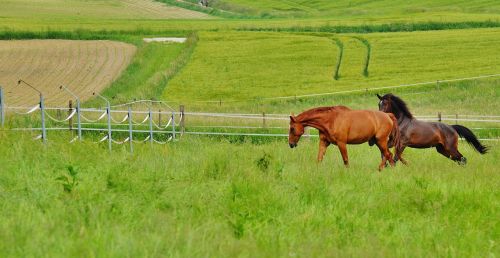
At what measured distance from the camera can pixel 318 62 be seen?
5678 cm

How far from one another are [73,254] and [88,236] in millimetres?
528

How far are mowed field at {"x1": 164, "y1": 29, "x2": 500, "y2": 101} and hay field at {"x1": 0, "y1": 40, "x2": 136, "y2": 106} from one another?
4732 millimetres

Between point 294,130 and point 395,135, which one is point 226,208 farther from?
point 395,135

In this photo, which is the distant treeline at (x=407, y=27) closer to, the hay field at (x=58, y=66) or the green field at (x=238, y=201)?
the hay field at (x=58, y=66)

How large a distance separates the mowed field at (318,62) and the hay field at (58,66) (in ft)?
15.5

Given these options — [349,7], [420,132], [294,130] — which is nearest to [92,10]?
[349,7]

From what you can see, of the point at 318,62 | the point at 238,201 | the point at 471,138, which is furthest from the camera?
the point at 318,62

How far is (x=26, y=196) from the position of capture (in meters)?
10.1

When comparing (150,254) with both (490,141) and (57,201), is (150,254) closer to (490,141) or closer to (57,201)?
(57,201)

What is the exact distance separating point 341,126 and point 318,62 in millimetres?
38819

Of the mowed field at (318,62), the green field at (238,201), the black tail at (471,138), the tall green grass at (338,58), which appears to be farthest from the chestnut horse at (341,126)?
the tall green grass at (338,58)

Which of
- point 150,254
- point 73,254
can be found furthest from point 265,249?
point 73,254

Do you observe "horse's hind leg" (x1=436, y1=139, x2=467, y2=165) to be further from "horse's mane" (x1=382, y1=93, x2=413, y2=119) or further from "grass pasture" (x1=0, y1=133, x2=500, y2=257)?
"grass pasture" (x1=0, y1=133, x2=500, y2=257)

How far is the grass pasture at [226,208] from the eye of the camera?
27.2 ft
